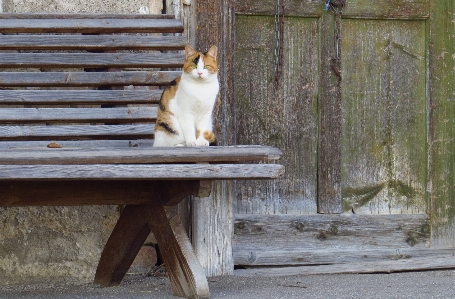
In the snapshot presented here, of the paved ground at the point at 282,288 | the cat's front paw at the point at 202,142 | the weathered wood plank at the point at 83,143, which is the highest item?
the cat's front paw at the point at 202,142

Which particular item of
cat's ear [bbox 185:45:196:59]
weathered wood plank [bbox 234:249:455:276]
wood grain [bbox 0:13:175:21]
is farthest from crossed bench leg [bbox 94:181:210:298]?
wood grain [bbox 0:13:175:21]

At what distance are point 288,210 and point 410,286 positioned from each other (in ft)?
2.68

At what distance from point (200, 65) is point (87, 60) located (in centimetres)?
68

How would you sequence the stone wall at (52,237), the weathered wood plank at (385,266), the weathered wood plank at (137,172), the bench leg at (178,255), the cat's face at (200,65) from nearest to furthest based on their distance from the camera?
the weathered wood plank at (137,172), the bench leg at (178,255), the cat's face at (200,65), the stone wall at (52,237), the weathered wood plank at (385,266)

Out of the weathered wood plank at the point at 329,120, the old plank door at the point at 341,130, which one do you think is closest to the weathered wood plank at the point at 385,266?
the old plank door at the point at 341,130

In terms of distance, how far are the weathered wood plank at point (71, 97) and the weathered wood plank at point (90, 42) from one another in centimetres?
22

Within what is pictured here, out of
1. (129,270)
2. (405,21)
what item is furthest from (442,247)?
(129,270)

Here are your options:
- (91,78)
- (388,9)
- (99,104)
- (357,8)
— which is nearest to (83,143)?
(99,104)

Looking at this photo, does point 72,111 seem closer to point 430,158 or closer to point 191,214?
point 191,214

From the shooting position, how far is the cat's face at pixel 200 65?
3641mm

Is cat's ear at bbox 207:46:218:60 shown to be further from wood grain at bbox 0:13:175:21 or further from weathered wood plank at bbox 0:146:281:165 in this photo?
weathered wood plank at bbox 0:146:281:165

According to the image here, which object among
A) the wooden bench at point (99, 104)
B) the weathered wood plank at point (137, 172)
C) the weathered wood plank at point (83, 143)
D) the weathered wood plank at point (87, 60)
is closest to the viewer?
the weathered wood plank at point (137, 172)

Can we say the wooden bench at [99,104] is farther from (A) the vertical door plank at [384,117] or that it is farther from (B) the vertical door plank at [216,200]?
(A) the vertical door plank at [384,117]

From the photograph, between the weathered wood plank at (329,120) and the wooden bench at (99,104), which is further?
the weathered wood plank at (329,120)
